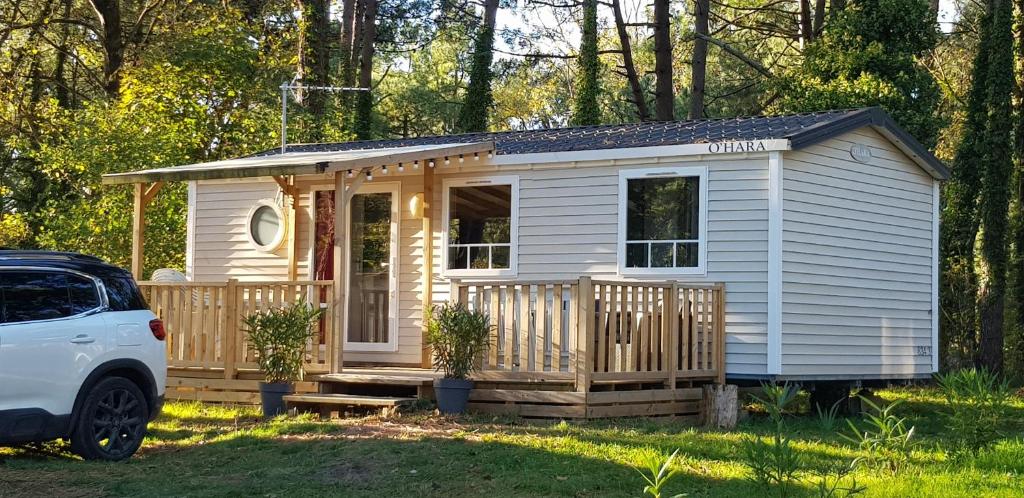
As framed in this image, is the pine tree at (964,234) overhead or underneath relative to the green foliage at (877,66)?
underneath

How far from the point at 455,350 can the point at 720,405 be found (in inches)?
108

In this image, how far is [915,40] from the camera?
20406 millimetres

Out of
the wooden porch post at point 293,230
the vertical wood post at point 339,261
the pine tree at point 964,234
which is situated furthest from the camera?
the pine tree at point 964,234

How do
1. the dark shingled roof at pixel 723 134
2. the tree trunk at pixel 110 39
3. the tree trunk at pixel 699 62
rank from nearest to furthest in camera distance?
the dark shingled roof at pixel 723 134 → the tree trunk at pixel 110 39 → the tree trunk at pixel 699 62

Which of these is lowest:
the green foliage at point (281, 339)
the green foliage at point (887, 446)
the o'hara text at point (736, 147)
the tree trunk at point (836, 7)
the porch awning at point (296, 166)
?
the green foliage at point (887, 446)

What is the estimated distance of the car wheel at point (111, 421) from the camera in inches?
352

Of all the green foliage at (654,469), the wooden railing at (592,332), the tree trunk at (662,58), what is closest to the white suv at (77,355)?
the wooden railing at (592,332)

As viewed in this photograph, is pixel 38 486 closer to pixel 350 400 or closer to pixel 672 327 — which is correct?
pixel 350 400

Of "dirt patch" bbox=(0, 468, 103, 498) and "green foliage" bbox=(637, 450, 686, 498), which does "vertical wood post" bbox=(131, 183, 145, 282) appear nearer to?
"dirt patch" bbox=(0, 468, 103, 498)

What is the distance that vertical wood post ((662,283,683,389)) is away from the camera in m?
11.5

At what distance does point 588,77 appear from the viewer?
26.5m

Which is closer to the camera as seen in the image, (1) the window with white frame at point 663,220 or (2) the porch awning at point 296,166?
(2) the porch awning at point 296,166

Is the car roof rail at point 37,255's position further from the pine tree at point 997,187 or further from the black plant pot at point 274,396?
the pine tree at point 997,187

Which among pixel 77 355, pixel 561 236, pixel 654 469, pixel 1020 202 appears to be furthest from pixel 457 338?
pixel 1020 202
